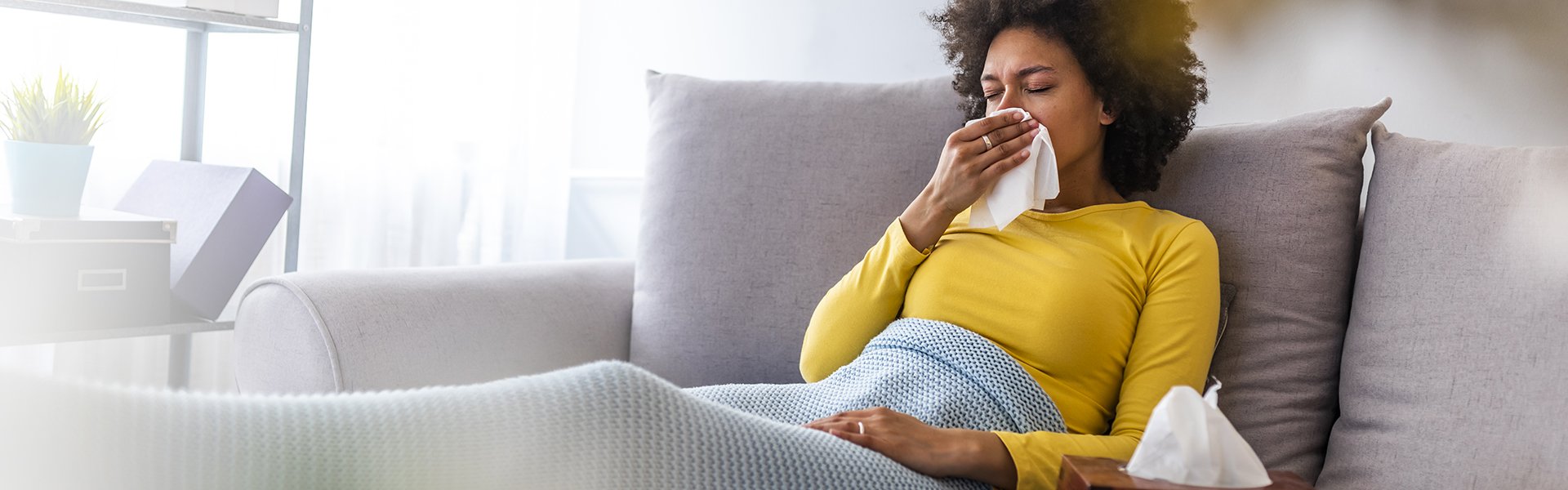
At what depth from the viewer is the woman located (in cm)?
124

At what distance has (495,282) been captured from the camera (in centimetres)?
164

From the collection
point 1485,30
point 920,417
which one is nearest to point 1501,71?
point 1485,30

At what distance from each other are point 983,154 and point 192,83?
1.54 meters

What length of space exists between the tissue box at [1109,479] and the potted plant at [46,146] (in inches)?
58.2

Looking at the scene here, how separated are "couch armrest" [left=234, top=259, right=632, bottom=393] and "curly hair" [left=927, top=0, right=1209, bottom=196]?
0.73 metres

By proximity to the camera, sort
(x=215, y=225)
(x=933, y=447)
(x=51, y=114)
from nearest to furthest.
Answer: (x=933, y=447) < (x=51, y=114) < (x=215, y=225)

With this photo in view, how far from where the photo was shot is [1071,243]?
4.38 ft

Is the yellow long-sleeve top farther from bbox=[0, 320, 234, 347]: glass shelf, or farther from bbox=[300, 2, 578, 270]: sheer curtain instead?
bbox=[300, 2, 578, 270]: sheer curtain

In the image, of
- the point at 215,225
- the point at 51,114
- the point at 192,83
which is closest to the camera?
the point at 51,114

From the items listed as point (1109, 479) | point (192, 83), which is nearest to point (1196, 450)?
point (1109, 479)

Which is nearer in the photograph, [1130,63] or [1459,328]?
[1459,328]

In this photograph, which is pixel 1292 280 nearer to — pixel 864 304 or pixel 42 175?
pixel 864 304

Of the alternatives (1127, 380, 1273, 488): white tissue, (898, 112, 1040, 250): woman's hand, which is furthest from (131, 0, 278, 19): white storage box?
(1127, 380, 1273, 488): white tissue

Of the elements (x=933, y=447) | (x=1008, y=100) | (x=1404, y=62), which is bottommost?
(x=933, y=447)
